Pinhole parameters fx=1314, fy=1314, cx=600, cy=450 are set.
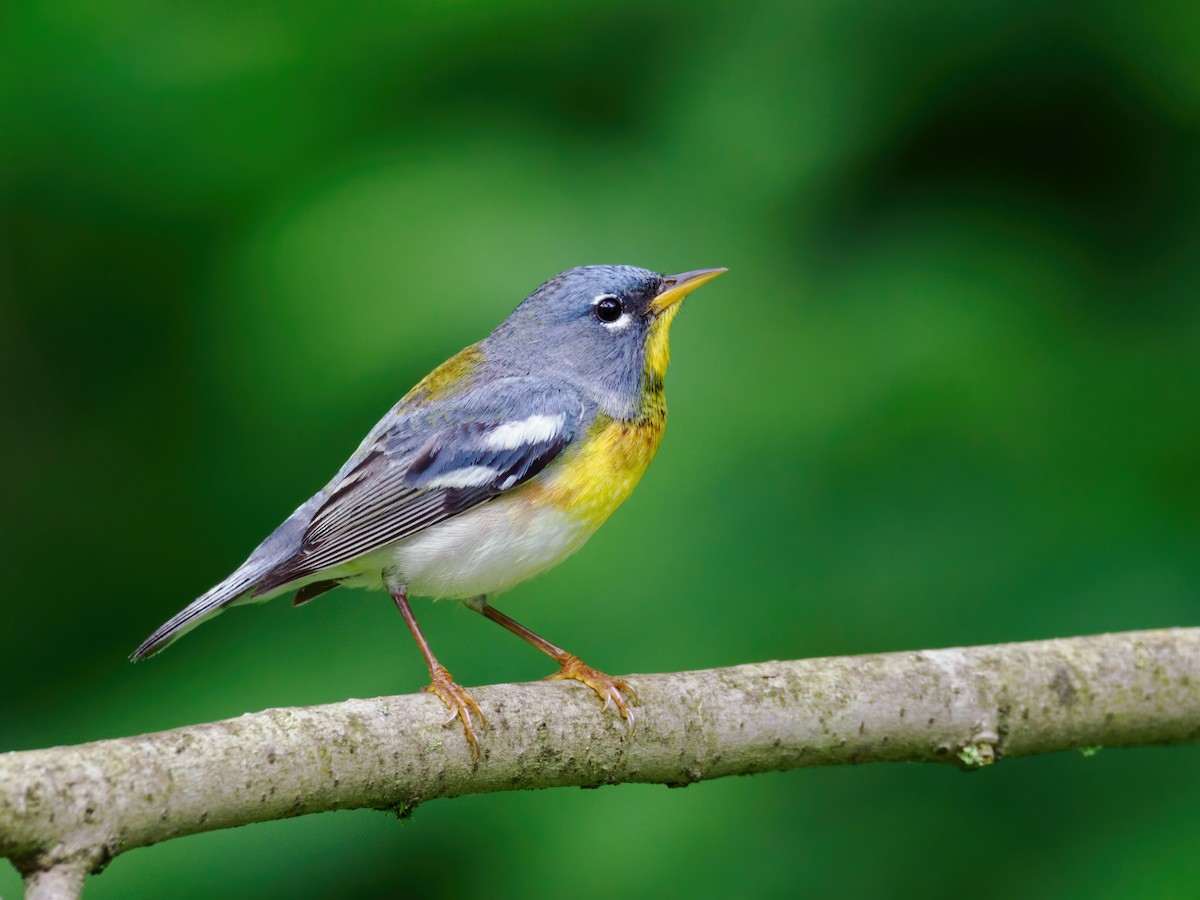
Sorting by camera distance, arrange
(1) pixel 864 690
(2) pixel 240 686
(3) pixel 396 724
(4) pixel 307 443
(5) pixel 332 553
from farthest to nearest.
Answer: (4) pixel 307 443, (2) pixel 240 686, (5) pixel 332 553, (1) pixel 864 690, (3) pixel 396 724

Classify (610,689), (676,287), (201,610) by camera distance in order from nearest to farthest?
(610,689), (201,610), (676,287)

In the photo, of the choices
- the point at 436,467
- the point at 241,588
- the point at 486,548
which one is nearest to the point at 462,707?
the point at 486,548

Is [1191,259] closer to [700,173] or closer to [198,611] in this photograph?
[700,173]

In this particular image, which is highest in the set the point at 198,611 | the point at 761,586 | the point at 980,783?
the point at 198,611

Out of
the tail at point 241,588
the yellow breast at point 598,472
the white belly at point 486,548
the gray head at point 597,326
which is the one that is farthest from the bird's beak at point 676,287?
the tail at point 241,588

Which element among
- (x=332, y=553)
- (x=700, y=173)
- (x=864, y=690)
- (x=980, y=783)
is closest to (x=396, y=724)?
(x=332, y=553)

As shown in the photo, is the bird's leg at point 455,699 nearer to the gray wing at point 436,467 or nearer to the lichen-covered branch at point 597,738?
the lichen-covered branch at point 597,738

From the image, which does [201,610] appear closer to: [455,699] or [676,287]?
[455,699]

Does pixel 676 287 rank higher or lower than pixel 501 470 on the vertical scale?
higher
